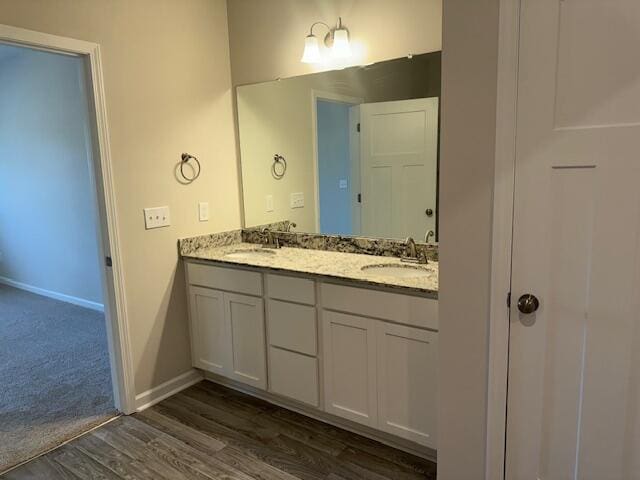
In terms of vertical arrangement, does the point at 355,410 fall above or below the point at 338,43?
below

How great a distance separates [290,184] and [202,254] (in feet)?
2.40

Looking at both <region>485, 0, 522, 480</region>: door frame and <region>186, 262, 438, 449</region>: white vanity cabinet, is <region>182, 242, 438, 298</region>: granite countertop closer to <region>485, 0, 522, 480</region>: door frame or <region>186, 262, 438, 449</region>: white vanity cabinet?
<region>186, 262, 438, 449</region>: white vanity cabinet

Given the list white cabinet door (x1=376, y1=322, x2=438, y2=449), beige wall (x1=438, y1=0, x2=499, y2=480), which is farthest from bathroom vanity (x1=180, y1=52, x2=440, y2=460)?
beige wall (x1=438, y1=0, x2=499, y2=480)

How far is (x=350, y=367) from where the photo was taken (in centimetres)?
223

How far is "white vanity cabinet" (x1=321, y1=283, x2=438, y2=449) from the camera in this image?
199 cm

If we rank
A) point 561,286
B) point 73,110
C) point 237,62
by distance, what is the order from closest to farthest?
point 561,286
point 237,62
point 73,110

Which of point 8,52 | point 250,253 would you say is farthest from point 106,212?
point 8,52

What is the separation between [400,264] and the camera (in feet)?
8.04

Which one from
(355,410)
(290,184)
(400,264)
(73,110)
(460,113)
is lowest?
(355,410)

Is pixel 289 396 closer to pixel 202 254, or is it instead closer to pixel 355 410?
pixel 355 410

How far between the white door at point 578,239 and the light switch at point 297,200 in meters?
1.78

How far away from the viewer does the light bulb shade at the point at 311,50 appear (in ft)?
8.55

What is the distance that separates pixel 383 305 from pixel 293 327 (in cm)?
57

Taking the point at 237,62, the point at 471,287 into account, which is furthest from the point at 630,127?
the point at 237,62
